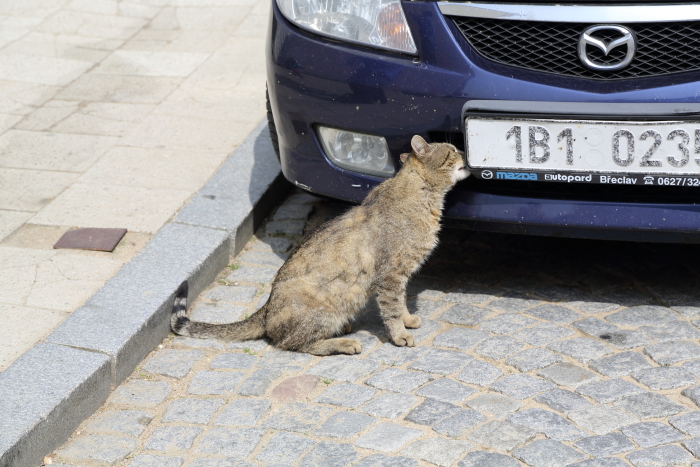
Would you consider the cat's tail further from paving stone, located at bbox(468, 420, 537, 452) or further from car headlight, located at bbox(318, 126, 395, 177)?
paving stone, located at bbox(468, 420, 537, 452)

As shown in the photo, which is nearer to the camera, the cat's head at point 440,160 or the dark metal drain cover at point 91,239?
the cat's head at point 440,160

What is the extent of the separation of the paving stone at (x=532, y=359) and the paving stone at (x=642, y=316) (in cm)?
45

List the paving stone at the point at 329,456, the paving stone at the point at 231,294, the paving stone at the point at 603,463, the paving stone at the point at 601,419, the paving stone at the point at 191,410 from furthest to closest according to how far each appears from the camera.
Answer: the paving stone at the point at 231,294, the paving stone at the point at 191,410, the paving stone at the point at 601,419, the paving stone at the point at 329,456, the paving stone at the point at 603,463

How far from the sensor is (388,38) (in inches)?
146

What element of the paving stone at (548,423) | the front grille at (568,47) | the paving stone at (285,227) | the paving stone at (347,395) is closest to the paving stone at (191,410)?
the paving stone at (347,395)

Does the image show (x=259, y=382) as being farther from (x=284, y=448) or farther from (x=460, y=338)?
(x=460, y=338)

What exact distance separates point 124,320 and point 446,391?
1.51m

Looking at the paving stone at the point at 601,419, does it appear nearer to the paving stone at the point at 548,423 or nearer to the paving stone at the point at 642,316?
the paving stone at the point at 548,423

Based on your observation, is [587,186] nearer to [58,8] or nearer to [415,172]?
[415,172]

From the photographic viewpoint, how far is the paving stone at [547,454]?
9.45 ft

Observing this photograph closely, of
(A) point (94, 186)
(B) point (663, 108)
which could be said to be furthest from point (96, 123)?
(B) point (663, 108)

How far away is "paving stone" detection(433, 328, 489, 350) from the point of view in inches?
146

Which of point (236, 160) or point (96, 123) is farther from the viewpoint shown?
point (96, 123)

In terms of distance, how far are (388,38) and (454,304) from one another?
1365 millimetres
